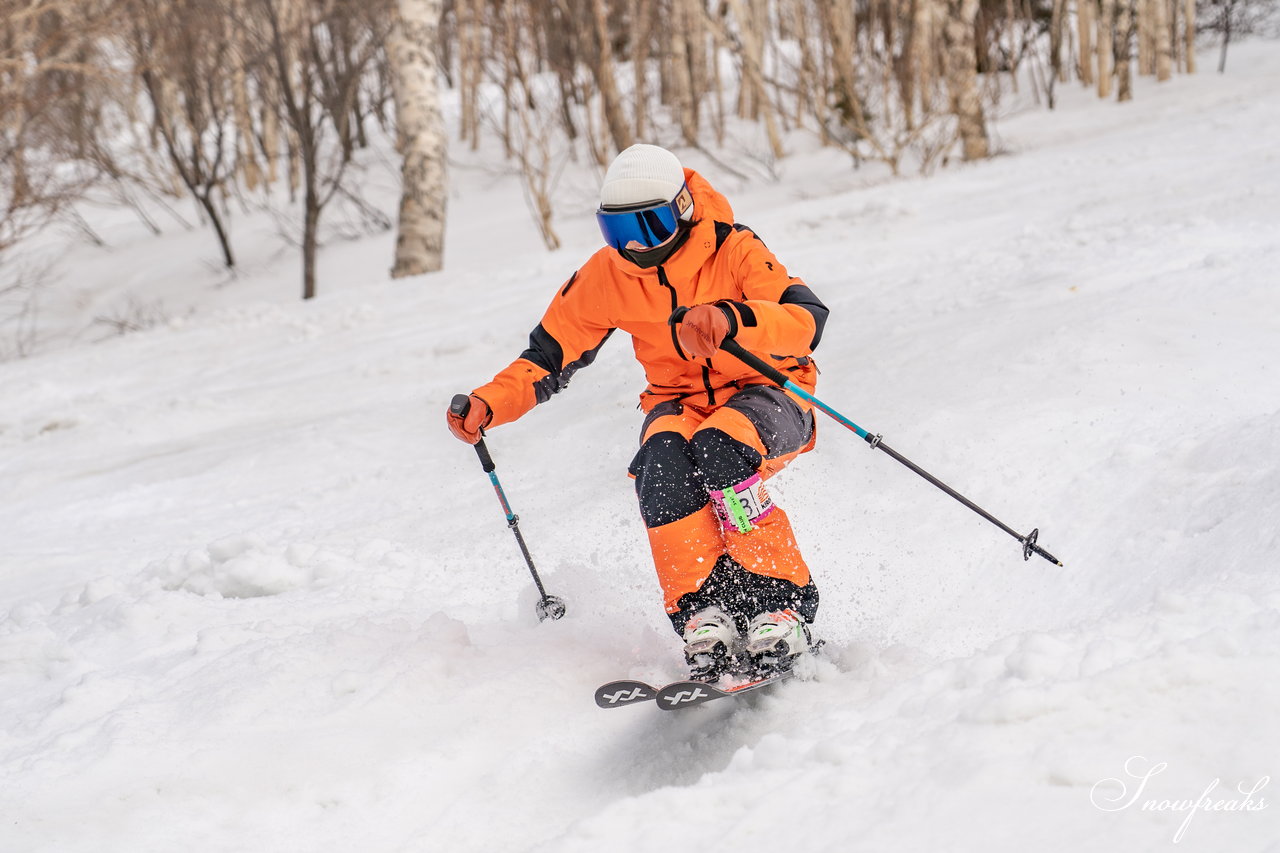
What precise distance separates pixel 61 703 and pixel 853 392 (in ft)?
10.8

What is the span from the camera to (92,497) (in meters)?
5.31

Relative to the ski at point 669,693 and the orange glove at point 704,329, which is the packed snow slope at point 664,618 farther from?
the orange glove at point 704,329

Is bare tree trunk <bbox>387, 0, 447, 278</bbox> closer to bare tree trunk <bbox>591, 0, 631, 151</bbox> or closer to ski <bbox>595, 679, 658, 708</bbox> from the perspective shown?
bare tree trunk <bbox>591, 0, 631, 151</bbox>

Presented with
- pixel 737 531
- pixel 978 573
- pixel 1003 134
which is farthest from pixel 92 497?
pixel 1003 134

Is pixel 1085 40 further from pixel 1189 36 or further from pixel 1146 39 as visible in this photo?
pixel 1189 36

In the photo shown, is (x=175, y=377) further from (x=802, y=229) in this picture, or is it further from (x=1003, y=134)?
(x=1003, y=134)

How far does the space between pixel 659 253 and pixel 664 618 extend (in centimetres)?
121

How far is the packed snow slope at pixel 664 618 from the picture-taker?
1931mm

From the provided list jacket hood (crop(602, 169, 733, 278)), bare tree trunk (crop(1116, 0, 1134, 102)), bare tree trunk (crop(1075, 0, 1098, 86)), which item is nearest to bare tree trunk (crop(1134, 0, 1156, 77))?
bare tree trunk (crop(1075, 0, 1098, 86))

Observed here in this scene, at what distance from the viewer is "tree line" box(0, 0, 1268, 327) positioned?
1126 centimetres

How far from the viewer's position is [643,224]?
2830 mm

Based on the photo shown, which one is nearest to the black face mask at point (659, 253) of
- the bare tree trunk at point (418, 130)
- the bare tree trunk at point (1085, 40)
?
the bare tree trunk at point (418, 130)

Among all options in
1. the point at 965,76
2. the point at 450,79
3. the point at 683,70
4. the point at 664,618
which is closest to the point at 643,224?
the point at 664,618

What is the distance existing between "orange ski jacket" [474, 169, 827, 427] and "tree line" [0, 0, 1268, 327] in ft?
27.9
